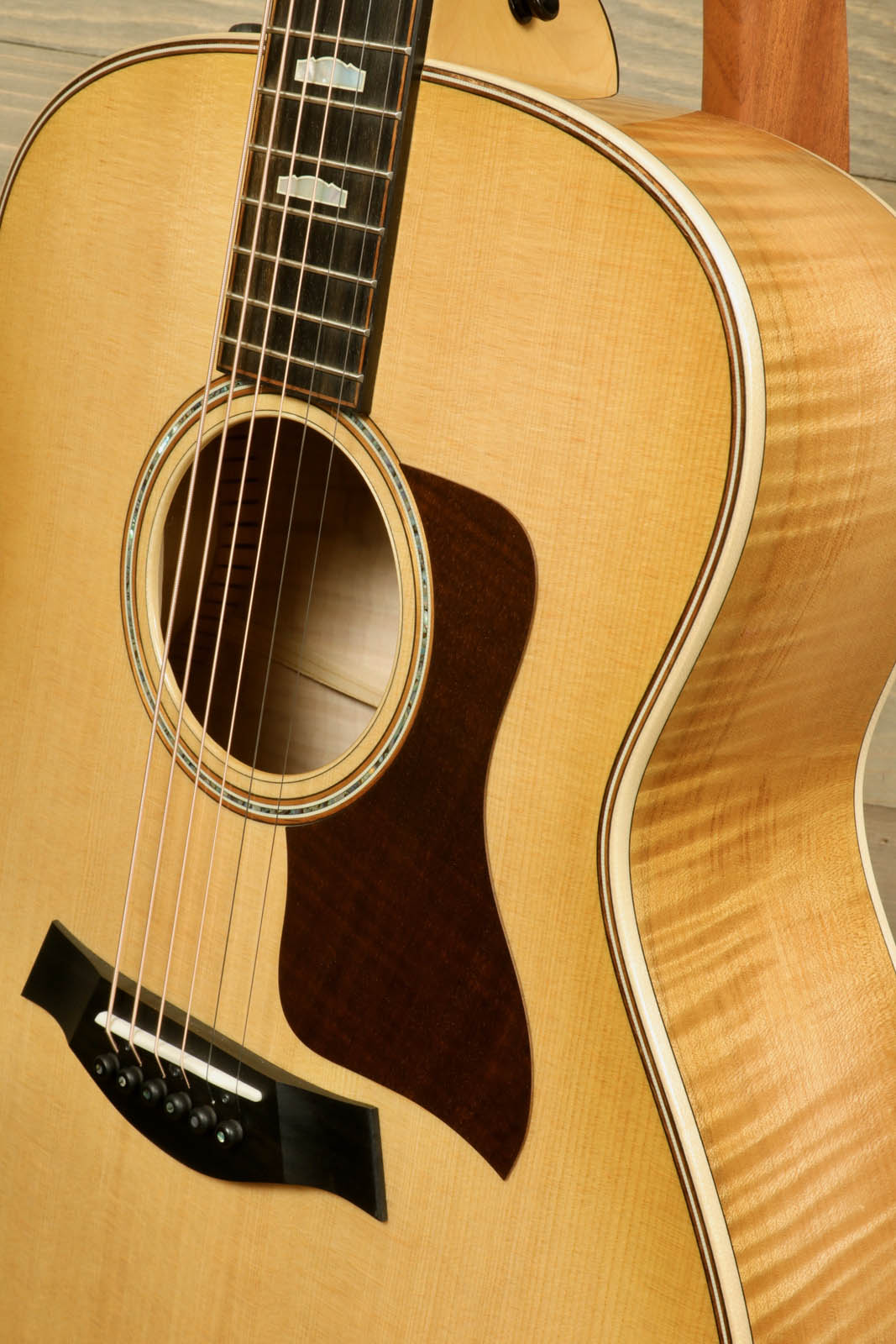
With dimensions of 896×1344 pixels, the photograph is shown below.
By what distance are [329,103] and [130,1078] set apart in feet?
1.87

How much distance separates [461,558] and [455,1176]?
0.32m

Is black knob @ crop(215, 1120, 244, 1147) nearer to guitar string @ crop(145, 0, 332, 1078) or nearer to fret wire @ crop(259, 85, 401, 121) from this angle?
guitar string @ crop(145, 0, 332, 1078)

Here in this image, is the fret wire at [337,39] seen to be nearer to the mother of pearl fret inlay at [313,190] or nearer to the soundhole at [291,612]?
the mother of pearl fret inlay at [313,190]

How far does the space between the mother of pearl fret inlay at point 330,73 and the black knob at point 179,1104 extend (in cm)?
57

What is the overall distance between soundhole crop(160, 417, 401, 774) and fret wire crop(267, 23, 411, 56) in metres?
0.23

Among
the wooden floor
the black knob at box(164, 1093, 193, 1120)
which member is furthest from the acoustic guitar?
the wooden floor

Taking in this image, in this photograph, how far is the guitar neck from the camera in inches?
27.3

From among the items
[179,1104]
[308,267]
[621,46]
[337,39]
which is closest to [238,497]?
[308,267]

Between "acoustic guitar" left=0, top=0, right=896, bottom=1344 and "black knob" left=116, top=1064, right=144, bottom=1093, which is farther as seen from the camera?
"black knob" left=116, top=1064, right=144, bottom=1093

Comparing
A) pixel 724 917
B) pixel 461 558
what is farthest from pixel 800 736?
pixel 461 558

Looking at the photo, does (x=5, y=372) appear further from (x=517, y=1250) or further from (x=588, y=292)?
(x=517, y=1250)

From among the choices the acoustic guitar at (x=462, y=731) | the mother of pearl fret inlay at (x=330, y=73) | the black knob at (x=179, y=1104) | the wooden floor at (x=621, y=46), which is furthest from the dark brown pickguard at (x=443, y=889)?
the wooden floor at (x=621, y=46)

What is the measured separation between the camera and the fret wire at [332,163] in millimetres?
612

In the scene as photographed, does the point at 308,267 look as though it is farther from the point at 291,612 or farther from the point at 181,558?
the point at 291,612
